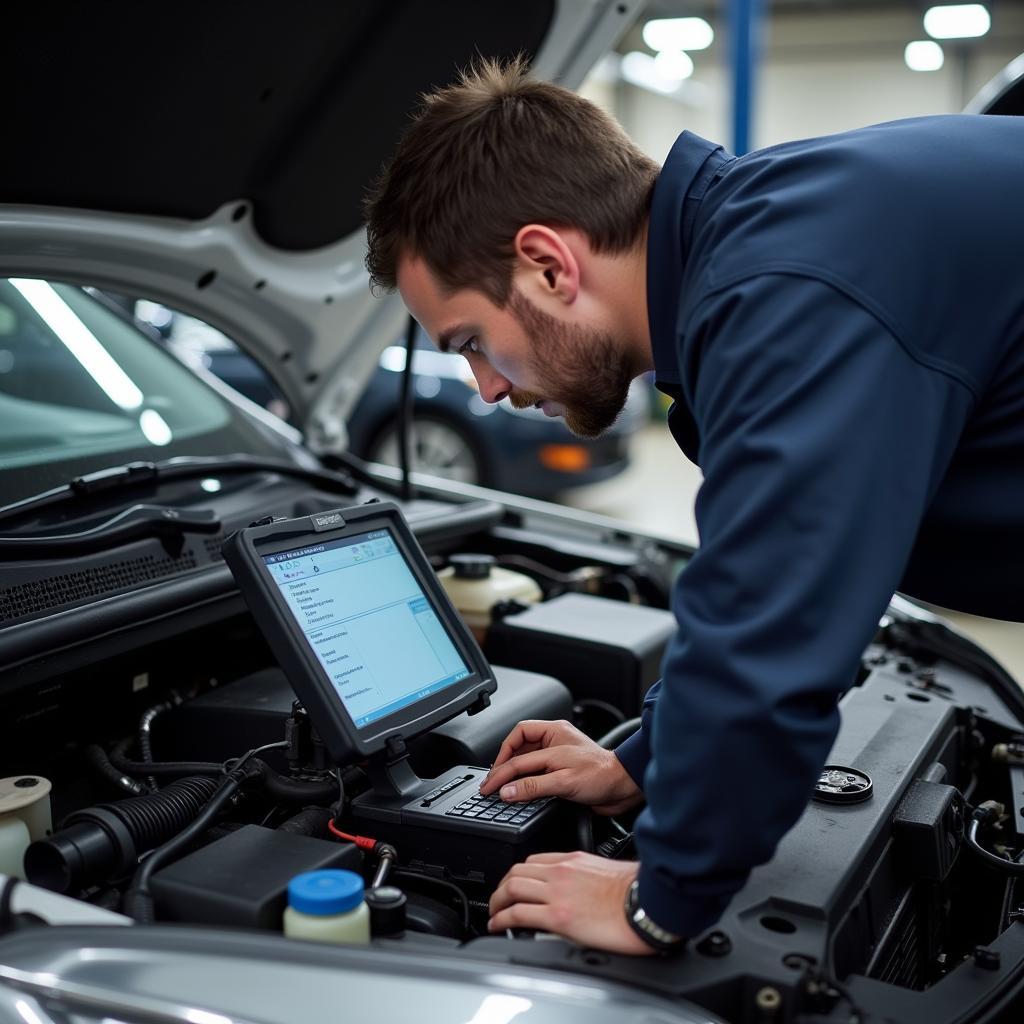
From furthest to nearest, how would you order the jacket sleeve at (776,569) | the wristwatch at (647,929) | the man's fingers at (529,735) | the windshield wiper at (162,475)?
the windshield wiper at (162,475) → the man's fingers at (529,735) → the wristwatch at (647,929) → the jacket sleeve at (776,569)

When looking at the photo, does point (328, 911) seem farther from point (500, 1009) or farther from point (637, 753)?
point (637, 753)

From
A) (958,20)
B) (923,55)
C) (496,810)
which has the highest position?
(958,20)

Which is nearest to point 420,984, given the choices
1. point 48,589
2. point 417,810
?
point 417,810

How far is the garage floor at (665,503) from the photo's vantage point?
15.6 feet

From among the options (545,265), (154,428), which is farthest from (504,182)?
(154,428)

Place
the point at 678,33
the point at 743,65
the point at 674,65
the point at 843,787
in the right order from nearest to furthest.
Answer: the point at 843,787
the point at 743,65
the point at 678,33
the point at 674,65

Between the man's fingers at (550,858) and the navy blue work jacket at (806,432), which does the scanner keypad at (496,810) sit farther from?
the navy blue work jacket at (806,432)

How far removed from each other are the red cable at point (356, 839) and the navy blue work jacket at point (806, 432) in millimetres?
412

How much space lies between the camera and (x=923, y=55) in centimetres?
1368

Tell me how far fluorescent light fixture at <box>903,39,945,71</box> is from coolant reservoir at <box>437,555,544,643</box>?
530 inches

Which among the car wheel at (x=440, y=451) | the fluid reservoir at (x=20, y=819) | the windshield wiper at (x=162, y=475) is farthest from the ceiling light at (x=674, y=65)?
the fluid reservoir at (x=20, y=819)

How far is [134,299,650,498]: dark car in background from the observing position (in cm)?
594

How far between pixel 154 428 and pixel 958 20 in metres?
12.7

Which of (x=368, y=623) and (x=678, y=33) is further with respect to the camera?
(x=678, y=33)
